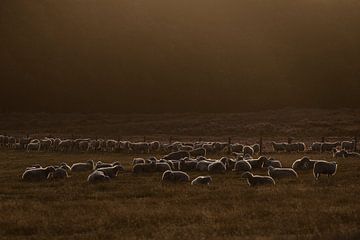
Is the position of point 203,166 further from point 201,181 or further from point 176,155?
point 176,155

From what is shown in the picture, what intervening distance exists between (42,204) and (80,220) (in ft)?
8.55

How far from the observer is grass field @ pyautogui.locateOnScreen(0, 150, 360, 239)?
12.2 metres

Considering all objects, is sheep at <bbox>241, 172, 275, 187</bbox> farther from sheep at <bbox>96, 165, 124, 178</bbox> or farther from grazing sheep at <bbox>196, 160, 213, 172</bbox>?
sheep at <bbox>96, 165, 124, 178</bbox>

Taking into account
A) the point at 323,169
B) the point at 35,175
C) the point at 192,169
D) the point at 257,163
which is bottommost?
the point at 35,175

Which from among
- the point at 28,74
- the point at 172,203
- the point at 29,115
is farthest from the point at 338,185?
the point at 28,74

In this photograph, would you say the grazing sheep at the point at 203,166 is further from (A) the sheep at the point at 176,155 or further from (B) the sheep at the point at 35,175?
(B) the sheep at the point at 35,175

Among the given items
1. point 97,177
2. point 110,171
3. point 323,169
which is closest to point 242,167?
point 323,169

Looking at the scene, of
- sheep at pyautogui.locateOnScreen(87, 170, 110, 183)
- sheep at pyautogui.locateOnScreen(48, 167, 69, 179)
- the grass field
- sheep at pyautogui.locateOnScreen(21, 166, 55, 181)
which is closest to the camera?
the grass field

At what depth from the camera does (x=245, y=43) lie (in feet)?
437

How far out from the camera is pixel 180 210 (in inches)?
566

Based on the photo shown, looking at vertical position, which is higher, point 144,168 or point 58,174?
point 144,168

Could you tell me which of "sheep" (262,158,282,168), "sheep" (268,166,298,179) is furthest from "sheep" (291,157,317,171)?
"sheep" (268,166,298,179)

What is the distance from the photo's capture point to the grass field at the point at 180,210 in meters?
12.2

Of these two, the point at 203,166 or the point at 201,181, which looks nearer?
the point at 201,181
